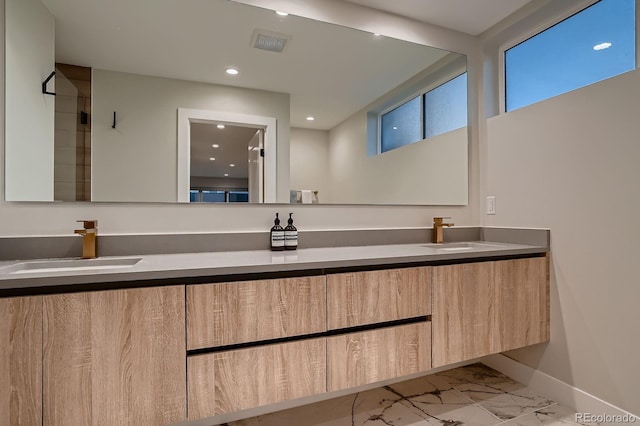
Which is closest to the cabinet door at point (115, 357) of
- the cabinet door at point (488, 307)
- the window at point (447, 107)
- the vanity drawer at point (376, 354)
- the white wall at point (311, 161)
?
the vanity drawer at point (376, 354)

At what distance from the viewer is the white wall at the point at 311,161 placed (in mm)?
1886

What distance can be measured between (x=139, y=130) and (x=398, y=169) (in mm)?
1461

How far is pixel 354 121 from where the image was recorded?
2.03 metres

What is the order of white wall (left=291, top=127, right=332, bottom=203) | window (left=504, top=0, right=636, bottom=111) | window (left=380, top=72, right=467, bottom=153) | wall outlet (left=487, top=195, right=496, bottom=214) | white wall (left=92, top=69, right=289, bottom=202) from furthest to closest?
1. wall outlet (left=487, top=195, right=496, bottom=214)
2. window (left=380, top=72, right=467, bottom=153)
3. white wall (left=291, top=127, right=332, bottom=203)
4. window (left=504, top=0, right=636, bottom=111)
5. white wall (left=92, top=69, right=289, bottom=202)

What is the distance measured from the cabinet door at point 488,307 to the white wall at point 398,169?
64 centimetres

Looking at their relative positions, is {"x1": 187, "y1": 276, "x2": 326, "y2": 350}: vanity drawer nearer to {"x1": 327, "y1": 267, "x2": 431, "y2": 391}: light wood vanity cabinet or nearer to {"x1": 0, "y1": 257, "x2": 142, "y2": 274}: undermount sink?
{"x1": 327, "y1": 267, "x2": 431, "y2": 391}: light wood vanity cabinet

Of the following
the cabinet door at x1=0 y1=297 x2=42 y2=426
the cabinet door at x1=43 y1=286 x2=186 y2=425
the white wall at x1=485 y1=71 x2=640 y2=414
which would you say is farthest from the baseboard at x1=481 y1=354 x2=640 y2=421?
the cabinet door at x1=0 y1=297 x2=42 y2=426

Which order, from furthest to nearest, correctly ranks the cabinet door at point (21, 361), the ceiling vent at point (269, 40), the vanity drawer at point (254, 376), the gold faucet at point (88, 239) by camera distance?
the ceiling vent at point (269, 40)
the gold faucet at point (88, 239)
the vanity drawer at point (254, 376)
the cabinet door at point (21, 361)

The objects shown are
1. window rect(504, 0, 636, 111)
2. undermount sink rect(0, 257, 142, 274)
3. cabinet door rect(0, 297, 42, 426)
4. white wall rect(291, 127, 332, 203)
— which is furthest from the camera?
white wall rect(291, 127, 332, 203)

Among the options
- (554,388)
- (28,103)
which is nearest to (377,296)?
(554,388)

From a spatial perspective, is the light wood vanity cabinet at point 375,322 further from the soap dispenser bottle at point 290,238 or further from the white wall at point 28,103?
the white wall at point 28,103

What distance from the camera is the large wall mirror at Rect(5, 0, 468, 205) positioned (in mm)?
1472

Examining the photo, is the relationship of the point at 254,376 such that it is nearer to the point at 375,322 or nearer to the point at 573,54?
the point at 375,322

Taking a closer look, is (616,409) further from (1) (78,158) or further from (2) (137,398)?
Answer: (1) (78,158)
